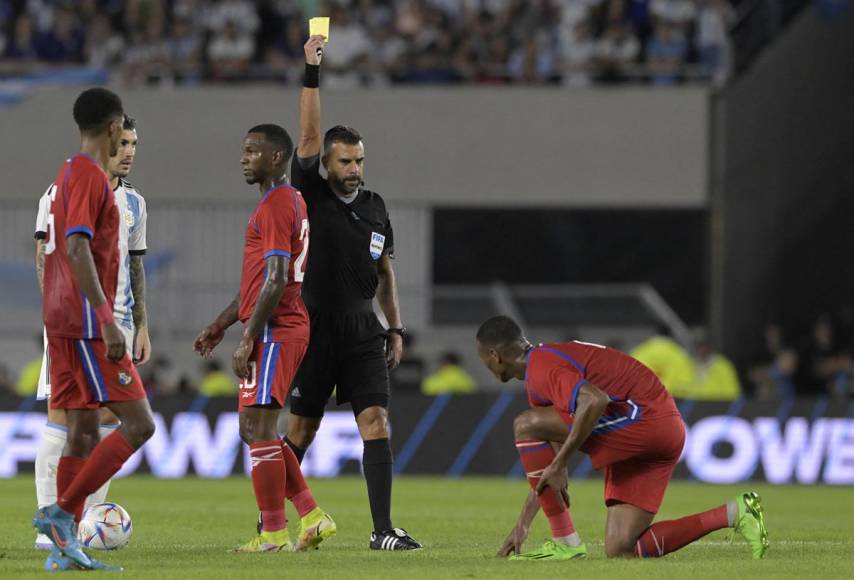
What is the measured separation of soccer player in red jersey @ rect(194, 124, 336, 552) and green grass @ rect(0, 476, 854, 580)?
0.28 m

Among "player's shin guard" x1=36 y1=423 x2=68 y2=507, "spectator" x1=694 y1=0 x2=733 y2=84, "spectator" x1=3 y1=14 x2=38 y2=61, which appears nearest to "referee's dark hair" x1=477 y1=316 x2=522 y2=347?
"player's shin guard" x1=36 y1=423 x2=68 y2=507

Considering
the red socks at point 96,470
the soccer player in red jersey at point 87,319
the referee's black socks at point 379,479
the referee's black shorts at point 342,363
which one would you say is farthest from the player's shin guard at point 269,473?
the red socks at point 96,470

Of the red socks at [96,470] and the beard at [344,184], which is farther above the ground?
the beard at [344,184]

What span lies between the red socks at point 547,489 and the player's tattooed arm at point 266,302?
1.44 meters

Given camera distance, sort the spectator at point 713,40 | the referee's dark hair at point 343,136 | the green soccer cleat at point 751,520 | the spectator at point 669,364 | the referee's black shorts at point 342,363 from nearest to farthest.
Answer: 1. the green soccer cleat at point 751,520
2. the referee's dark hair at point 343,136
3. the referee's black shorts at point 342,363
4. the spectator at point 669,364
5. the spectator at point 713,40

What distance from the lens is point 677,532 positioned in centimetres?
814

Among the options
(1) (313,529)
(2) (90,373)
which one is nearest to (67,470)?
(2) (90,373)

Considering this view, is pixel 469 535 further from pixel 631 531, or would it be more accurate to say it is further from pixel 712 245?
pixel 712 245

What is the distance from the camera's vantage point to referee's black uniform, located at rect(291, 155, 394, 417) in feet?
29.2

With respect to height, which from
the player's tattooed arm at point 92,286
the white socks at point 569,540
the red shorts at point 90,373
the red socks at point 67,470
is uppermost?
the player's tattooed arm at point 92,286

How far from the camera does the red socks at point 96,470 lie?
723 centimetres

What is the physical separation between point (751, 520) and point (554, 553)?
98cm

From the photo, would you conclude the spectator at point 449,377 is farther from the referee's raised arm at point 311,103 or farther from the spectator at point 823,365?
the referee's raised arm at point 311,103

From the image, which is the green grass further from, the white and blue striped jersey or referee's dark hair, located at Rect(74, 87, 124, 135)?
referee's dark hair, located at Rect(74, 87, 124, 135)
